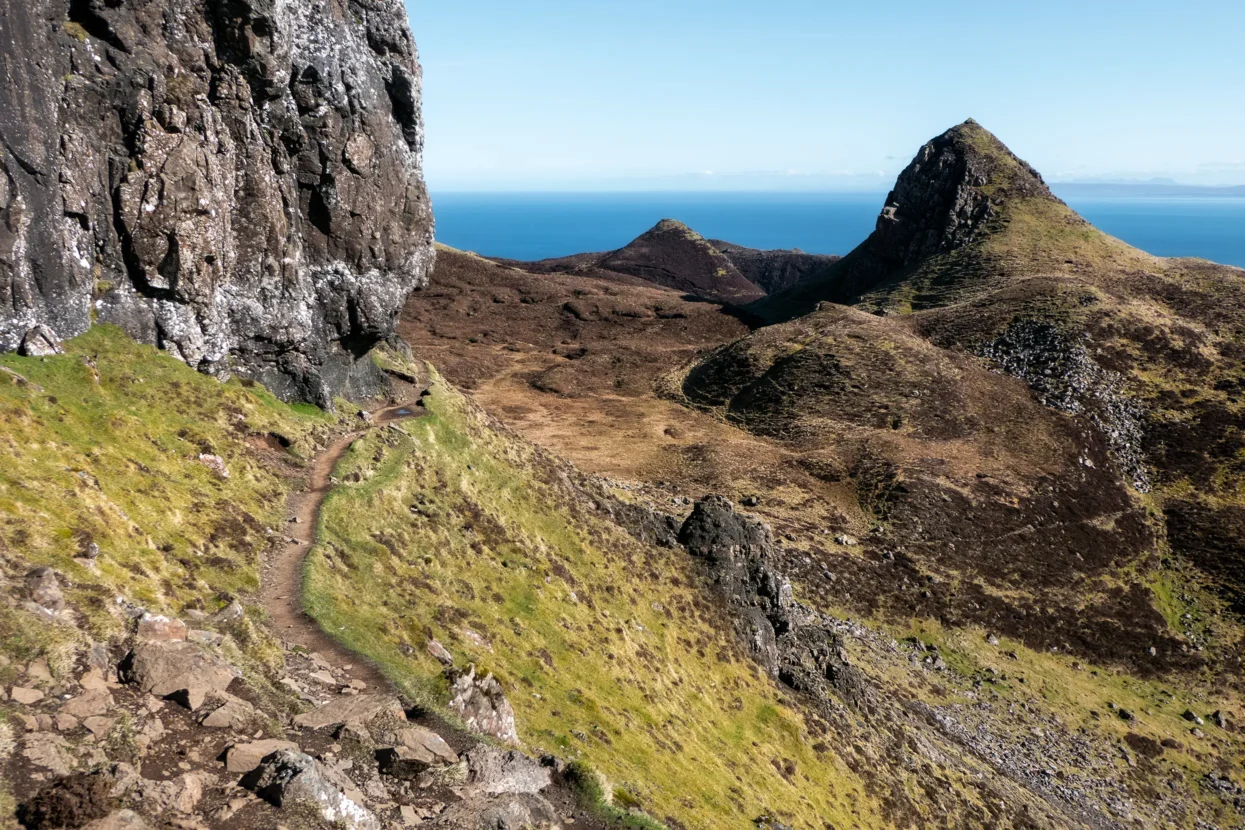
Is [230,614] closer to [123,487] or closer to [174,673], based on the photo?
[174,673]

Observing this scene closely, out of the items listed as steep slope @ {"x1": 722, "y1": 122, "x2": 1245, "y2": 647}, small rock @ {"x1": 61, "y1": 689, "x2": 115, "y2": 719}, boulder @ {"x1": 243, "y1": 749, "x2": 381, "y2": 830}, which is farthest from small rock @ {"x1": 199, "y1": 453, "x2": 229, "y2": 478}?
steep slope @ {"x1": 722, "y1": 122, "x2": 1245, "y2": 647}

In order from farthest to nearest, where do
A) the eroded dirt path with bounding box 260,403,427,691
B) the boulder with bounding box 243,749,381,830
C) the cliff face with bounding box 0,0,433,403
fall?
1. the cliff face with bounding box 0,0,433,403
2. the eroded dirt path with bounding box 260,403,427,691
3. the boulder with bounding box 243,749,381,830

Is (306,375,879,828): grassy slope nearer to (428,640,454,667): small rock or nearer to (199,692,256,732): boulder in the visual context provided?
(428,640,454,667): small rock

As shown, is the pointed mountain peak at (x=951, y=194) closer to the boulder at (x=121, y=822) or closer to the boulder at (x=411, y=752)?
the boulder at (x=411, y=752)

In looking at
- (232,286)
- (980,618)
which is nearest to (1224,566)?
(980,618)

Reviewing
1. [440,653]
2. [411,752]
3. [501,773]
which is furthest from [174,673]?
[440,653]

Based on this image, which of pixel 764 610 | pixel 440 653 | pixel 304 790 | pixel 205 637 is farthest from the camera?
pixel 764 610
